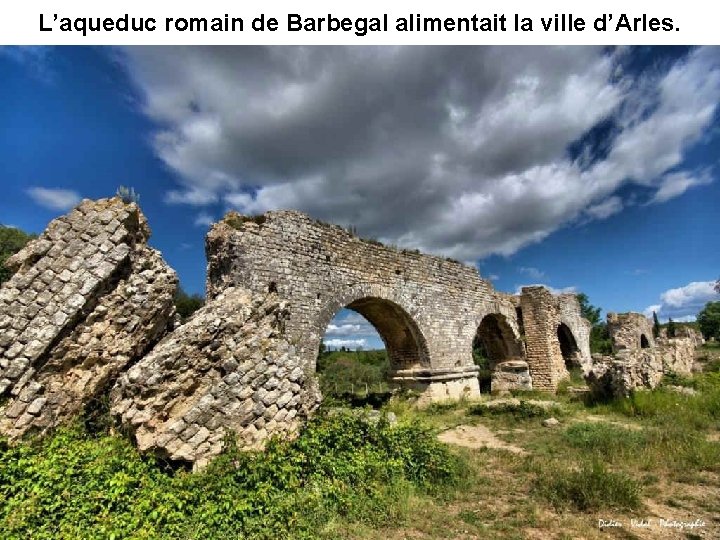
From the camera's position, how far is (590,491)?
470 centimetres

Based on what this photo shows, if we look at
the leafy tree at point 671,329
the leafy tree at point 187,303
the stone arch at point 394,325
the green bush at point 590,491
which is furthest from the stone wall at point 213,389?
the leafy tree at point 671,329

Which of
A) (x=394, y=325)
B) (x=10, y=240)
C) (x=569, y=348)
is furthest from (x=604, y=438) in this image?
(x=10, y=240)

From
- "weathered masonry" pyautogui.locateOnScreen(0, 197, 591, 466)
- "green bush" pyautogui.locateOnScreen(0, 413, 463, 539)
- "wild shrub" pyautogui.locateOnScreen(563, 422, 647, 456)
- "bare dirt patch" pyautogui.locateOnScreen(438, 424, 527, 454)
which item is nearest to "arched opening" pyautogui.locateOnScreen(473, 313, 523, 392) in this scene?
"bare dirt patch" pyautogui.locateOnScreen(438, 424, 527, 454)

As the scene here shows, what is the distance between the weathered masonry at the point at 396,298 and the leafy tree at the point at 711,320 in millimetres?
39057

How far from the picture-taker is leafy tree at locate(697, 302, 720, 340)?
148 feet

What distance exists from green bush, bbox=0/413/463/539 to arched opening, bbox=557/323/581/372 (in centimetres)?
1996

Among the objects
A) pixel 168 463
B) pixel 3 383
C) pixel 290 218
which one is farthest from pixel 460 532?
pixel 290 218

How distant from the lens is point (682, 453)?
611 centimetres

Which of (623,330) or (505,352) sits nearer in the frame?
(505,352)

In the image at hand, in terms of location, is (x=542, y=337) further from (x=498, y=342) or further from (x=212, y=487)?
(x=212, y=487)

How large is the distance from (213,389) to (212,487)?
1.12 metres

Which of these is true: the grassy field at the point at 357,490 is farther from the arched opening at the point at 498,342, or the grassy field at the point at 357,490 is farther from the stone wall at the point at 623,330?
the stone wall at the point at 623,330

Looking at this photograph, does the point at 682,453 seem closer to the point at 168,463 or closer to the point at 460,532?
the point at 460,532

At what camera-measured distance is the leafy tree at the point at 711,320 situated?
45156mm
